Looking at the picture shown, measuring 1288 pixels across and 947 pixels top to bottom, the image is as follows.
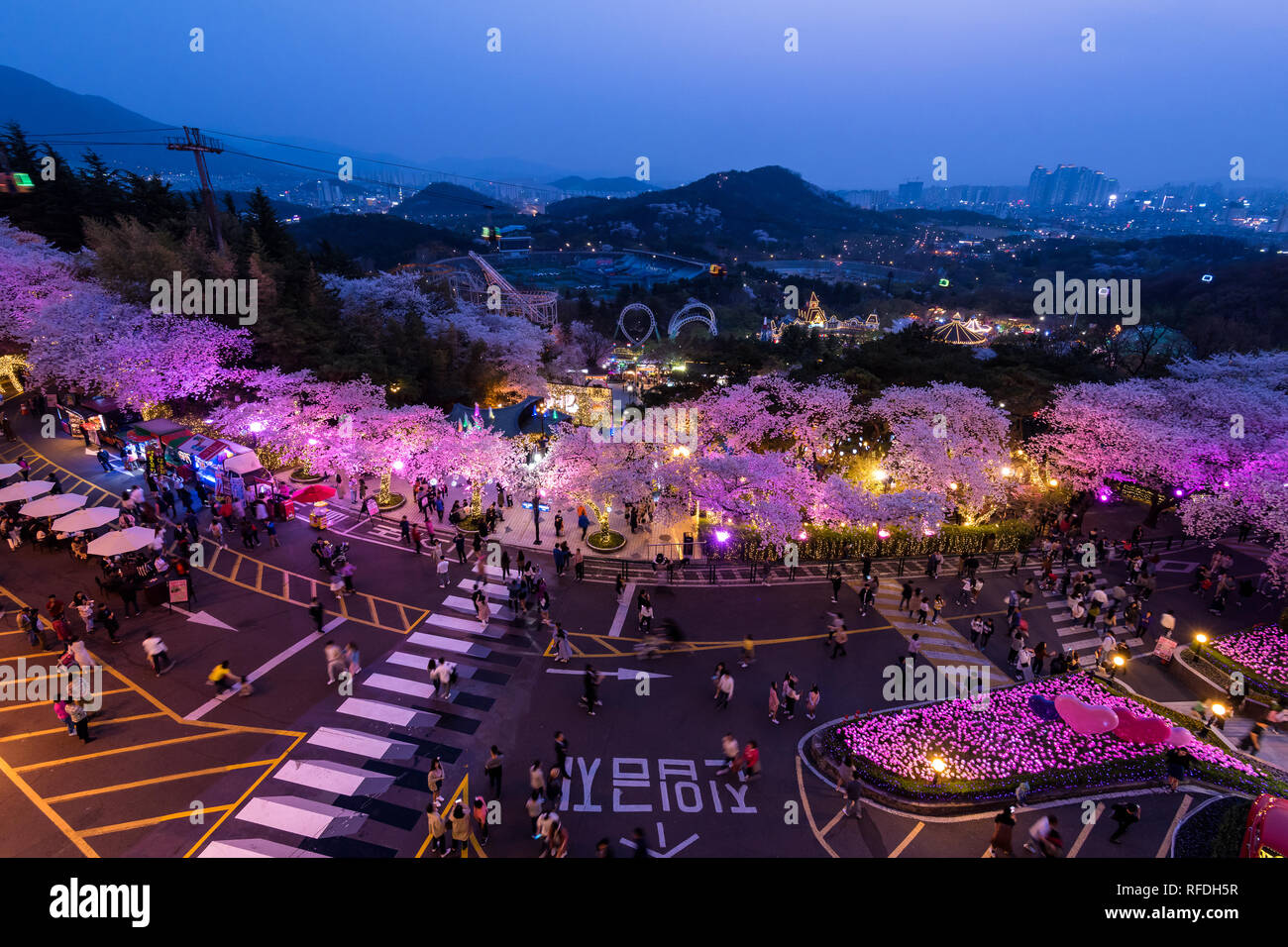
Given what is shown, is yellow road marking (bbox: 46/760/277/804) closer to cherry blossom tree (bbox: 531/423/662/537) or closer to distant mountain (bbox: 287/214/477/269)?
cherry blossom tree (bbox: 531/423/662/537)

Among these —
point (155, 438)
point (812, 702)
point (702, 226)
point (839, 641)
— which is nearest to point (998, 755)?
point (812, 702)

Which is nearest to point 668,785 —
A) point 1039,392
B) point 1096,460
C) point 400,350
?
point 1096,460

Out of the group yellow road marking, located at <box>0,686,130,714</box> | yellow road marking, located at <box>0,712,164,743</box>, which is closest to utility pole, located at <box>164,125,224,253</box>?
yellow road marking, located at <box>0,686,130,714</box>

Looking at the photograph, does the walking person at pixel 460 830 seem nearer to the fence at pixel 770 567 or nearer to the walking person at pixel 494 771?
the walking person at pixel 494 771

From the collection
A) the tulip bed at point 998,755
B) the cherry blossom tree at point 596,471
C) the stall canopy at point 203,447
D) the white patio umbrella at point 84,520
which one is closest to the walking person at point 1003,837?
the tulip bed at point 998,755

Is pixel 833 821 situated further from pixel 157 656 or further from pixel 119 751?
pixel 157 656
